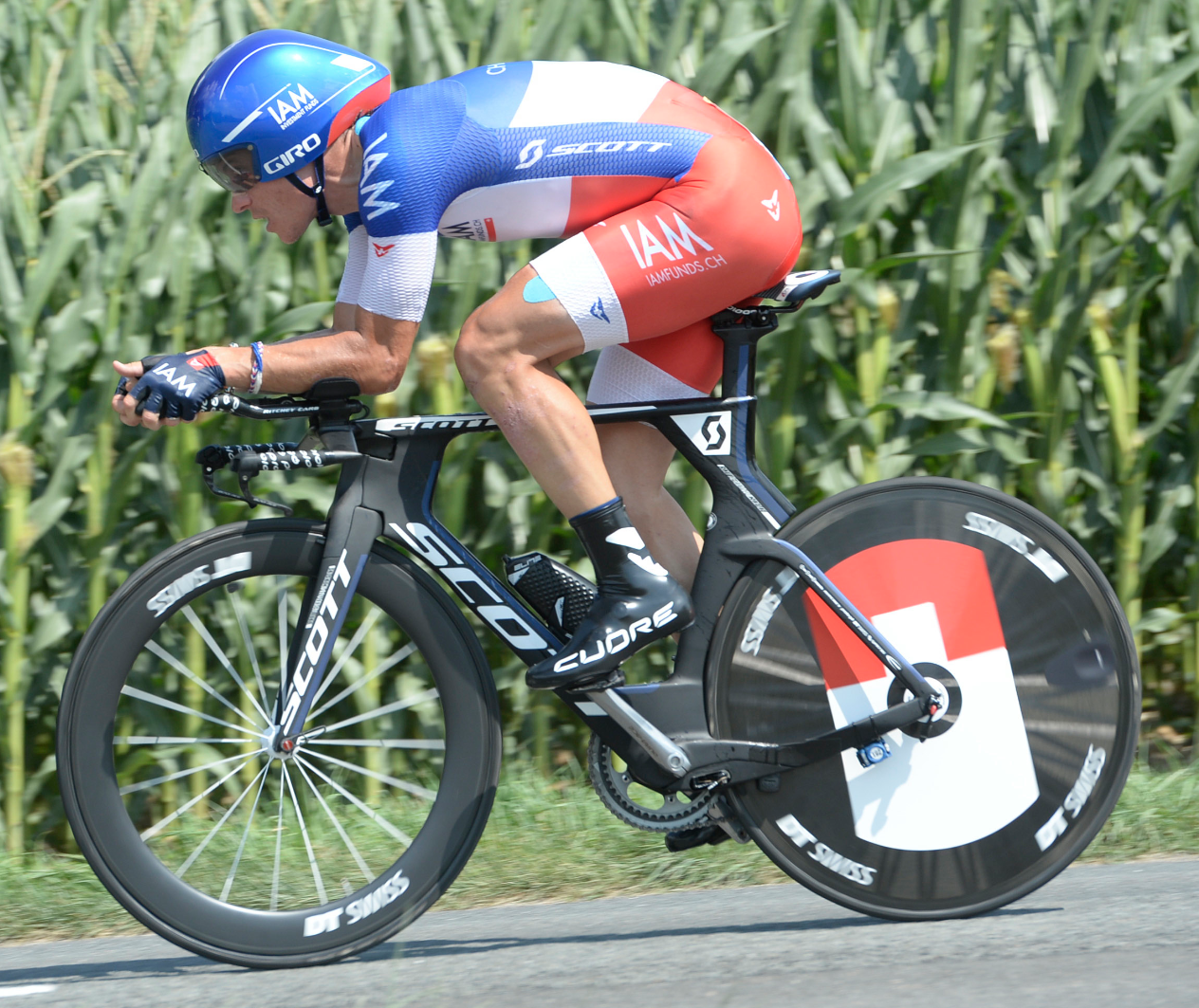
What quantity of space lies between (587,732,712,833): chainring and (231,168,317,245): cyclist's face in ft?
4.15

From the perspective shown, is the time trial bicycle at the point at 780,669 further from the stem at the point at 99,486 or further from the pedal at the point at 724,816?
the stem at the point at 99,486

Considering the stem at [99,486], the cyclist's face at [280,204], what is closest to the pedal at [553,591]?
the cyclist's face at [280,204]

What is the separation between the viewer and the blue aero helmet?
278 cm

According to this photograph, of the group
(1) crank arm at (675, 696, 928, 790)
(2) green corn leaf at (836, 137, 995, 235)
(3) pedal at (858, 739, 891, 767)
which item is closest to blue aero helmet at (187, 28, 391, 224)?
(1) crank arm at (675, 696, 928, 790)

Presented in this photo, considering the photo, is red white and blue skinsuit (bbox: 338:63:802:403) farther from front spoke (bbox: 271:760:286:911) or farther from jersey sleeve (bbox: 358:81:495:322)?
front spoke (bbox: 271:760:286:911)

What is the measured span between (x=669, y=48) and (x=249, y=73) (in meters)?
1.60

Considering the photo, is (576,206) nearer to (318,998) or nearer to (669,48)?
(669,48)

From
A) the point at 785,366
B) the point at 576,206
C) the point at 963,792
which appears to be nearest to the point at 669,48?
the point at 785,366

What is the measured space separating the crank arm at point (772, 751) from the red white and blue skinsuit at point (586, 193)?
2.91ft

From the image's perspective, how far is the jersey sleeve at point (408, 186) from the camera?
8.98 ft

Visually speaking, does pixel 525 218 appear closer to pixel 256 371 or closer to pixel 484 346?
pixel 484 346

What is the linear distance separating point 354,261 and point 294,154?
319mm

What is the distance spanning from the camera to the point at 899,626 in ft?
10.1

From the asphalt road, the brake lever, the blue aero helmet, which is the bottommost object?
the asphalt road
